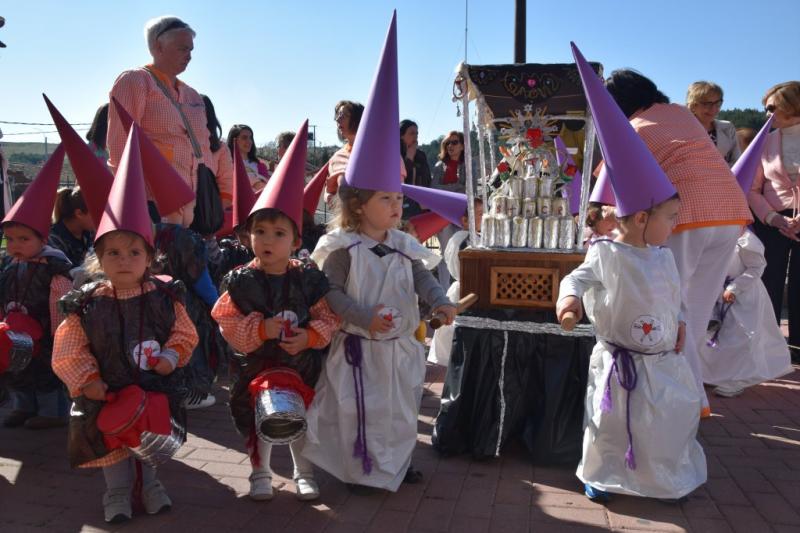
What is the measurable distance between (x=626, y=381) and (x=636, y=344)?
0.16 meters

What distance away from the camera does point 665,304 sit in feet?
10.1

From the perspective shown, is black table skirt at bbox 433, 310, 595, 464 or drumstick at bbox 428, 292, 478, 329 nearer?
drumstick at bbox 428, 292, 478, 329

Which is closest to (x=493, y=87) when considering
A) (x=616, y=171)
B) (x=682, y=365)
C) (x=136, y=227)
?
(x=616, y=171)

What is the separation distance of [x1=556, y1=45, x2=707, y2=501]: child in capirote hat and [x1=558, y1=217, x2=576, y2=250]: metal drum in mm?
605

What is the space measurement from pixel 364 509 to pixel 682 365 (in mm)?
1484

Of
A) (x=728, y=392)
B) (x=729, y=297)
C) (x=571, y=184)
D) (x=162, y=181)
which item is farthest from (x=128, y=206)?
(x=729, y=297)

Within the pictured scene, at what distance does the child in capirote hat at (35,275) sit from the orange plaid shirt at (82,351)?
3.23ft

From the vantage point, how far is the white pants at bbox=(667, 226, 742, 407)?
4.13 metres

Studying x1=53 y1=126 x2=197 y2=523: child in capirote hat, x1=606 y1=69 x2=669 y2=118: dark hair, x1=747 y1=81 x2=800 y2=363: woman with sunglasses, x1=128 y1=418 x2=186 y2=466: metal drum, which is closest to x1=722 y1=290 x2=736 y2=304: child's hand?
x1=747 y1=81 x2=800 y2=363: woman with sunglasses

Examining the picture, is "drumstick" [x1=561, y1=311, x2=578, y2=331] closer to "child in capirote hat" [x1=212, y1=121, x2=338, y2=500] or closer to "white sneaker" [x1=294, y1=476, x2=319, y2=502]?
"child in capirote hat" [x1=212, y1=121, x2=338, y2=500]

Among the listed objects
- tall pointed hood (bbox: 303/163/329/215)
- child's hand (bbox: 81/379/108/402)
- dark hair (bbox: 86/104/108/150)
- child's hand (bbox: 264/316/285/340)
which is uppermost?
dark hair (bbox: 86/104/108/150)

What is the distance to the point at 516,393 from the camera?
361 cm

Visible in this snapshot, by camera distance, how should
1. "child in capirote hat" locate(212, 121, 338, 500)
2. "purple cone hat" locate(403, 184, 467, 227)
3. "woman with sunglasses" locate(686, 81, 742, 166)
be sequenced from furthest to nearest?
"woman with sunglasses" locate(686, 81, 742, 166), "purple cone hat" locate(403, 184, 467, 227), "child in capirote hat" locate(212, 121, 338, 500)

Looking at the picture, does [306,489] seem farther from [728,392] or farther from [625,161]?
[728,392]
